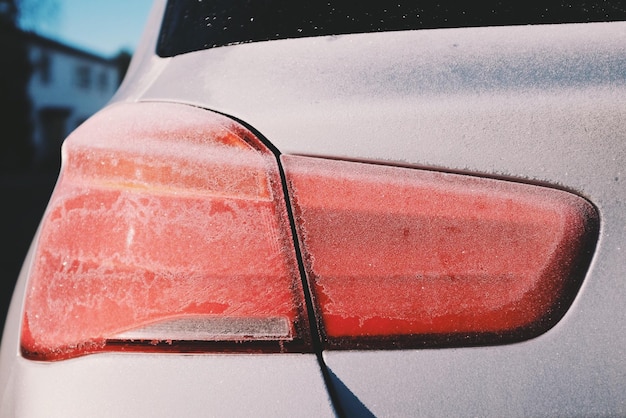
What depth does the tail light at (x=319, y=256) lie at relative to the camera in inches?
33.5

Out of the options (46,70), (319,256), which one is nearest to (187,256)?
(319,256)

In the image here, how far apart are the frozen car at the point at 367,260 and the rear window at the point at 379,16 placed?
0.56 ft

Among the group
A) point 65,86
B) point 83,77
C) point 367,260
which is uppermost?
point 367,260

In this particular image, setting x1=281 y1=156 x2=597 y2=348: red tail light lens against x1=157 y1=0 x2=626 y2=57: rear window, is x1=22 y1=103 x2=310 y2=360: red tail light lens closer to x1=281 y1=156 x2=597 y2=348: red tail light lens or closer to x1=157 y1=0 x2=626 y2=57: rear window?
x1=281 y1=156 x2=597 y2=348: red tail light lens

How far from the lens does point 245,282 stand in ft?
2.83

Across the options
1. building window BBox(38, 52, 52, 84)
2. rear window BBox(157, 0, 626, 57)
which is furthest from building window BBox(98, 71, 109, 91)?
rear window BBox(157, 0, 626, 57)

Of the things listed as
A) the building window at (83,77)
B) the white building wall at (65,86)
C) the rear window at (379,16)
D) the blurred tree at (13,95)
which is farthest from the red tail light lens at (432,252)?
the building window at (83,77)

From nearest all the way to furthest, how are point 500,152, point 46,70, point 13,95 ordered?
point 500,152
point 13,95
point 46,70

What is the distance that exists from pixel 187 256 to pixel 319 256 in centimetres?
20

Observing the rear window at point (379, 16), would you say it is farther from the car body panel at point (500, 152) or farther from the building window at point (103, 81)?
the building window at point (103, 81)

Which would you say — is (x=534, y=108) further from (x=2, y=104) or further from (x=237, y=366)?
(x=2, y=104)

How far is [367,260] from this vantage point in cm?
85

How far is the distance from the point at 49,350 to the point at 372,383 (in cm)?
53

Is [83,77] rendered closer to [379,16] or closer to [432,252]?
[379,16]
